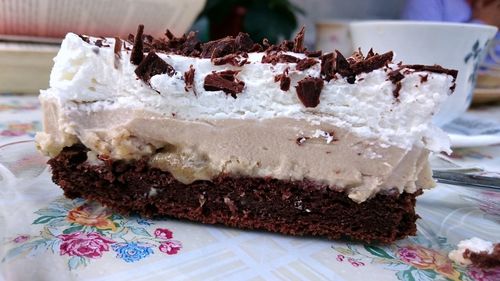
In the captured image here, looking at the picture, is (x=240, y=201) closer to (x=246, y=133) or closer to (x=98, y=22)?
(x=246, y=133)

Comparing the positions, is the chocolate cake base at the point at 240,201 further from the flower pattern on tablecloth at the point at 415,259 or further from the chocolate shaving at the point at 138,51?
the chocolate shaving at the point at 138,51

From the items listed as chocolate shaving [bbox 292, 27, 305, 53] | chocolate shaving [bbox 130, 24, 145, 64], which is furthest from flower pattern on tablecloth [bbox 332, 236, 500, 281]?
chocolate shaving [bbox 130, 24, 145, 64]

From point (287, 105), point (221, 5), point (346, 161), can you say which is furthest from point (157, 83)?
point (221, 5)

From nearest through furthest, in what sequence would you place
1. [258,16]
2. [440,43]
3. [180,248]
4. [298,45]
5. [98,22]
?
1. [180,248]
2. [298,45]
3. [440,43]
4. [98,22]
5. [258,16]

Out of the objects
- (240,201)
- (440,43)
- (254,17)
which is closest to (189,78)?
(240,201)

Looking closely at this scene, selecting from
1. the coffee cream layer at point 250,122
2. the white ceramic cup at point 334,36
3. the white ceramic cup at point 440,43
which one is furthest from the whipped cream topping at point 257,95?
the white ceramic cup at point 334,36
